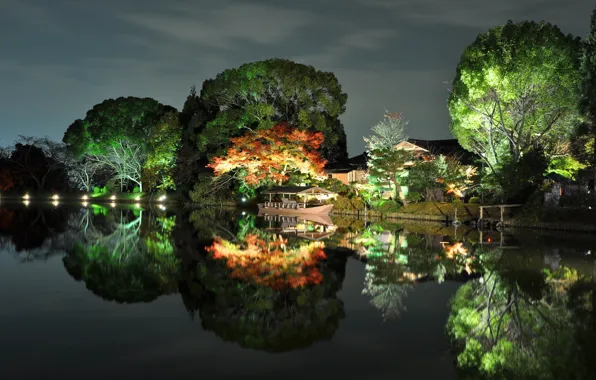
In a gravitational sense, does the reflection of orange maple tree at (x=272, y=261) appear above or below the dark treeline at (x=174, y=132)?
below

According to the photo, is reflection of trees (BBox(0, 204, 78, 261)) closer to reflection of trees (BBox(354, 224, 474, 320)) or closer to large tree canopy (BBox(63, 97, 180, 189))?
reflection of trees (BBox(354, 224, 474, 320))

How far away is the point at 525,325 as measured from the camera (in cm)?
862

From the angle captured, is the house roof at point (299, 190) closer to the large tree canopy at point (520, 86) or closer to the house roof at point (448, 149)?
the house roof at point (448, 149)

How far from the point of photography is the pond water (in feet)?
21.9

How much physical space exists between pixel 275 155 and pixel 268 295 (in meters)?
32.2

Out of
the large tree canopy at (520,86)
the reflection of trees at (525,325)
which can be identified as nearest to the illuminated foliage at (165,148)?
the large tree canopy at (520,86)

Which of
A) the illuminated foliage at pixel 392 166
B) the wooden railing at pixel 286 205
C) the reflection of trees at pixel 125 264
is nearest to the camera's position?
the reflection of trees at pixel 125 264

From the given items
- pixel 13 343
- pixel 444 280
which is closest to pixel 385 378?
pixel 13 343

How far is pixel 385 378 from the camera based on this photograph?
248 inches

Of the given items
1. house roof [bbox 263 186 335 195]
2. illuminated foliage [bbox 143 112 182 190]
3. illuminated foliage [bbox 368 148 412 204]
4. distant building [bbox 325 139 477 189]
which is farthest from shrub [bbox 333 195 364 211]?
illuminated foliage [bbox 143 112 182 190]

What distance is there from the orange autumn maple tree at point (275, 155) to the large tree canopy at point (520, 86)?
13306 millimetres

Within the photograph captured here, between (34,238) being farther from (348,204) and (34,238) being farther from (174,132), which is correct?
(174,132)

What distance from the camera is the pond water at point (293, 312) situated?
21.9 ft

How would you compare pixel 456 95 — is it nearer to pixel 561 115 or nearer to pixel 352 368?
pixel 561 115
